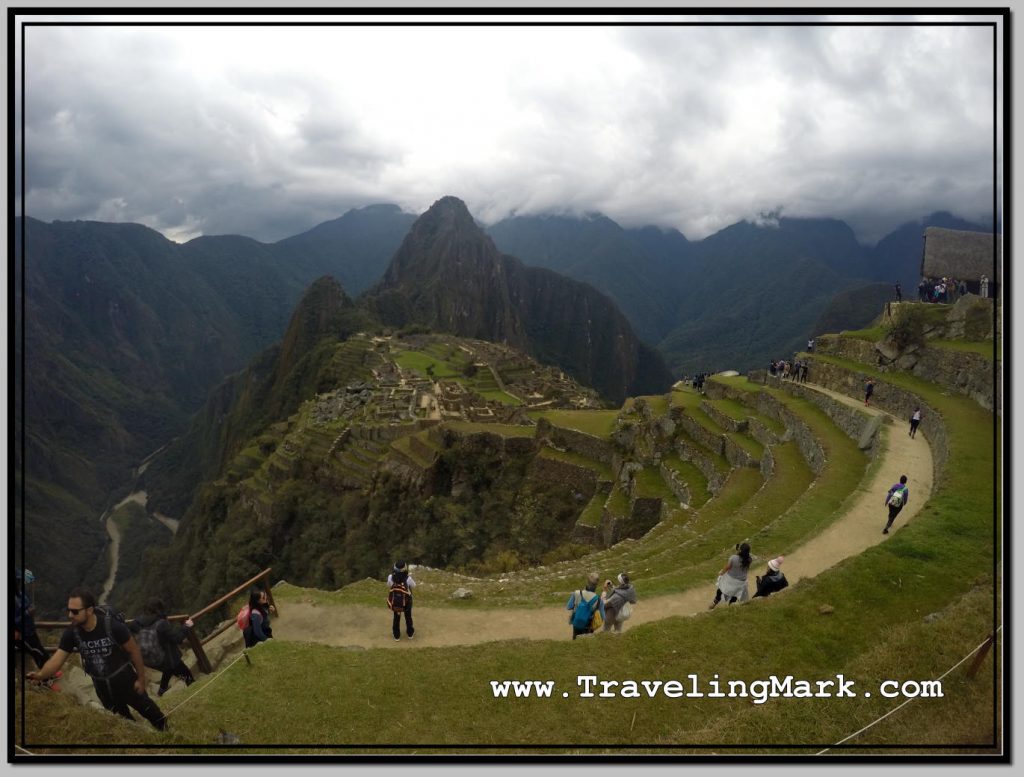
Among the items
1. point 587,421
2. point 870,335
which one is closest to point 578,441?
point 587,421

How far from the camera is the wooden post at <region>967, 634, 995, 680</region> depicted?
5371 millimetres

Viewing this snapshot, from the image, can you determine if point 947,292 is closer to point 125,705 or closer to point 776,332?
point 125,705

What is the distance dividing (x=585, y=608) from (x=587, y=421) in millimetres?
27046

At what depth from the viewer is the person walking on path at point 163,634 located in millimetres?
7934

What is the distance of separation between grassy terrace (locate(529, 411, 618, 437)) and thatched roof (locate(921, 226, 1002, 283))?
57.1 ft

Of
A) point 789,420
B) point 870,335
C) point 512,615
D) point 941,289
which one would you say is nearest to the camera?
point 512,615

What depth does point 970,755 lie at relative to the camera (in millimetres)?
4754

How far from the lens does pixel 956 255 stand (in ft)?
79.7

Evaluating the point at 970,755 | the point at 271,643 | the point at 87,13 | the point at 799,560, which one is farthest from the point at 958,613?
the point at 87,13

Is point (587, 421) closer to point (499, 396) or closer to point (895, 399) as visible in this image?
point (895, 399)

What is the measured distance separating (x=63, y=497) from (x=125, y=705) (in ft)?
513

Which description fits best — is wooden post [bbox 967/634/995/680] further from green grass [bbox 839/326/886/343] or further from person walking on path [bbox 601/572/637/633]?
green grass [bbox 839/326/886/343]

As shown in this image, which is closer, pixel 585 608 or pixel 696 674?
pixel 696 674

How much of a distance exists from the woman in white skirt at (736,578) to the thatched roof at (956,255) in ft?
74.4
